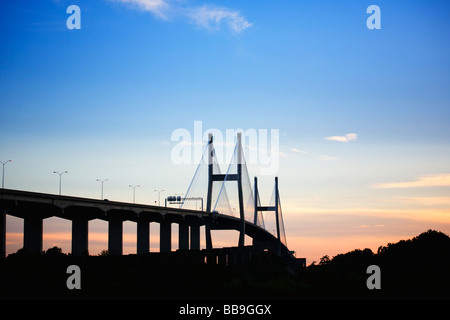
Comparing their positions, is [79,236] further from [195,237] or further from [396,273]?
[396,273]

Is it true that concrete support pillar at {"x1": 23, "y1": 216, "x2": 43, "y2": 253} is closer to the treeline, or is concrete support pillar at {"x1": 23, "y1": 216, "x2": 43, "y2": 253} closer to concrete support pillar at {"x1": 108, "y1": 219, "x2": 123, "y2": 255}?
concrete support pillar at {"x1": 108, "y1": 219, "x2": 123, "y2": 255}

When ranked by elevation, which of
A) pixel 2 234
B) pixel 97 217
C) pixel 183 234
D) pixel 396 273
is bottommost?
pixel 396 273

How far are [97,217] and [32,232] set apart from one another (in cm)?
1224

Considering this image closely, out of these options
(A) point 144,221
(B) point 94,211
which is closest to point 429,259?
(A) point 144,221

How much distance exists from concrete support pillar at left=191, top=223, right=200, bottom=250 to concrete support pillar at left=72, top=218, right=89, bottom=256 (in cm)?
3402

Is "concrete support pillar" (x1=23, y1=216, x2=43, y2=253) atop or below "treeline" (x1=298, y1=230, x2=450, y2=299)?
atop

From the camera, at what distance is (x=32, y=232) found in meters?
68.9

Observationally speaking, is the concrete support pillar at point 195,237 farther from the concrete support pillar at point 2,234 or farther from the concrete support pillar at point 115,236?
the concrete support pillar at point 2,234

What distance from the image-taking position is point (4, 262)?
62.3m

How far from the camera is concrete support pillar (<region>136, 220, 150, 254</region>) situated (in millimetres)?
90619

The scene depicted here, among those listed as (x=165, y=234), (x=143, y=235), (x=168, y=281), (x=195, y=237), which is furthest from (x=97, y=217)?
(x=195, y=237)

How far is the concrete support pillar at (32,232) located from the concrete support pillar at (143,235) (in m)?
23.2

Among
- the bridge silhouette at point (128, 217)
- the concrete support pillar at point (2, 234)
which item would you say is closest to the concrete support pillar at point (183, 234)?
the bridge silhouette at point (128, 217)

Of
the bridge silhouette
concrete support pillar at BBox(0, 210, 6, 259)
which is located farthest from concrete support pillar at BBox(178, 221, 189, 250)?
concrete support pillar at BBox(0, 210, 6, 259)
